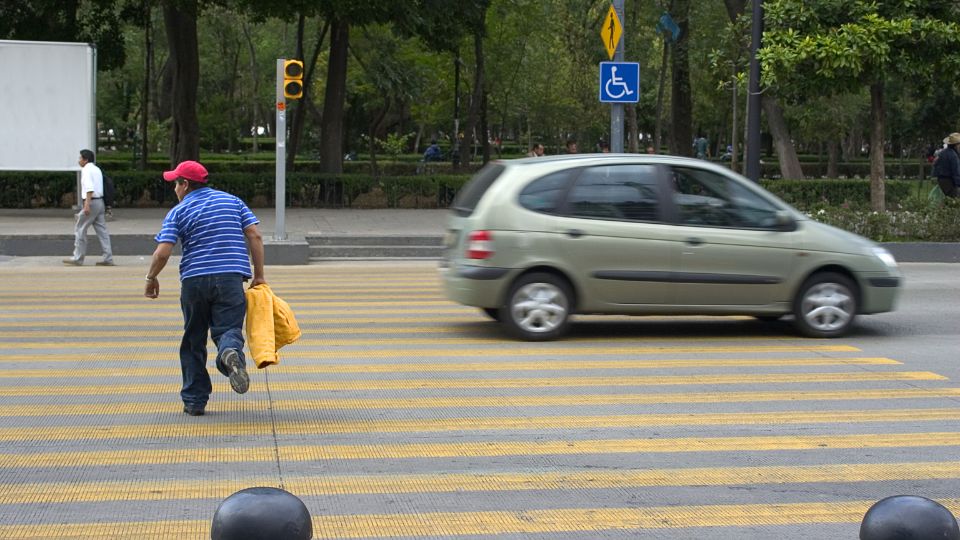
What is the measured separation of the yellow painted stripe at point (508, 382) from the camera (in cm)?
873

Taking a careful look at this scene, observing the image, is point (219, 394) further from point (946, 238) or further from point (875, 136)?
point (875, 136)

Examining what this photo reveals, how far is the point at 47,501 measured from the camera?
5980 mm

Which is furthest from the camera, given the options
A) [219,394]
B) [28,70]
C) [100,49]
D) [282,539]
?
[100,49]

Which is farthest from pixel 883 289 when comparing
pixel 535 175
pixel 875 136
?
pixel 875 136

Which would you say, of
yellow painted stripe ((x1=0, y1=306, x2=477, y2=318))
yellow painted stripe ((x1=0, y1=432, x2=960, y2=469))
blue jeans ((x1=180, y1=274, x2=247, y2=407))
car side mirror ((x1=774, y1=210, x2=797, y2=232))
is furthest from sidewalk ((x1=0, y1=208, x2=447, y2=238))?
yellow painted stripe ((x1=0, y1=432, x2=960, y2=469))

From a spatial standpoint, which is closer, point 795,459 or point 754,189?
point 795,459

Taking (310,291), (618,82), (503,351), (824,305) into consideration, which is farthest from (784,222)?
(618,82)

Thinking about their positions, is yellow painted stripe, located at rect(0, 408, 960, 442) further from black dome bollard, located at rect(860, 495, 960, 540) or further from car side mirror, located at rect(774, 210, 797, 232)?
black dome bollard, located at rect(860, 495, 960, 540)

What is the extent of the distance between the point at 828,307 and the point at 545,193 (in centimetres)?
284

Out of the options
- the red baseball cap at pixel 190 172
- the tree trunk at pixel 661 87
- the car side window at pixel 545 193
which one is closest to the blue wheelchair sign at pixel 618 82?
the car side window at pixel 545 193

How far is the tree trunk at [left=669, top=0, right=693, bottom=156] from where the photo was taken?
32.8 meters

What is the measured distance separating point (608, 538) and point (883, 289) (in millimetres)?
6828

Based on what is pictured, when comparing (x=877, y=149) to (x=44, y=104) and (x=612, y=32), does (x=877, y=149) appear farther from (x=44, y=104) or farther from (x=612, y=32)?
(x=44, y=104)

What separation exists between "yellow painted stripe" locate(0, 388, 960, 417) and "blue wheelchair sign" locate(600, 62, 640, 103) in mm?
10880
